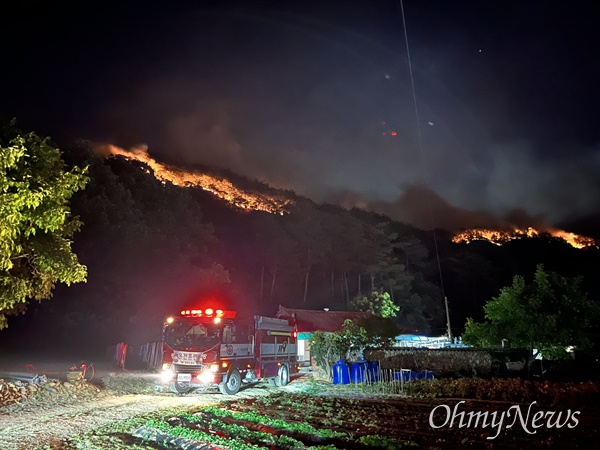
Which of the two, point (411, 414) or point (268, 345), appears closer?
point (411, 414)

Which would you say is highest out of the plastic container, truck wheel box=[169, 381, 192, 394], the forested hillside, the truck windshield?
the forested hillside

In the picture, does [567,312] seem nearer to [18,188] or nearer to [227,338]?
[227,338]

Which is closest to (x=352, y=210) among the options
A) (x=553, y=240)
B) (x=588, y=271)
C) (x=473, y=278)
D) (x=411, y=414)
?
(x=473, y=278)

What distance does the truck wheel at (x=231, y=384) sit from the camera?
1494 cm

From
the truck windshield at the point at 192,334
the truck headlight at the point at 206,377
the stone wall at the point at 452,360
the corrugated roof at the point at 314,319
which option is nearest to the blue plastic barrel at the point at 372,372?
the stone wall at the point at 452,360

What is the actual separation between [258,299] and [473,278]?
1799 inches

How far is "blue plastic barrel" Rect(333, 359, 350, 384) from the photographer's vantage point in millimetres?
19109

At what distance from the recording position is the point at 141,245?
31047mm

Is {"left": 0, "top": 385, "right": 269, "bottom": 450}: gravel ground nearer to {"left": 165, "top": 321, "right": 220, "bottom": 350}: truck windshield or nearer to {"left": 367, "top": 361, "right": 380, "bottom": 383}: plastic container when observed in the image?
{"left": 165, "top": 321, "right": 220, "bottom": 350}: truck windshield

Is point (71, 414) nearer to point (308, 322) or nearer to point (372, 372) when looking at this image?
point (372, 372)

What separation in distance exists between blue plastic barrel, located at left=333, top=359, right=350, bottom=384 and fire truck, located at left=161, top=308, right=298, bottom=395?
159 inches

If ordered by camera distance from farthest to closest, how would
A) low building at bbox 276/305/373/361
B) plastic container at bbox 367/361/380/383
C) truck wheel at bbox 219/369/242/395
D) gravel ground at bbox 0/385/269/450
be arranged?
low building at bbox 276/305/373/361 < plastic container at bbox 367/361/380/383 < truck wheel at bbox 219/369/242/395 < gravel ground at bbox 0/385/269/450

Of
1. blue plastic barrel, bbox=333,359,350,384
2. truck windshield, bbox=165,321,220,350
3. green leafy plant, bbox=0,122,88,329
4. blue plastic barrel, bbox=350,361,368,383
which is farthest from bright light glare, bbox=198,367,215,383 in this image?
blue plastic barrel, bbox=350,361,368,383

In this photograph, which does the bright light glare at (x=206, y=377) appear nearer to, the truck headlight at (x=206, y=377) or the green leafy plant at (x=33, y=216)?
the truck headlight at (x=206, y=377)
